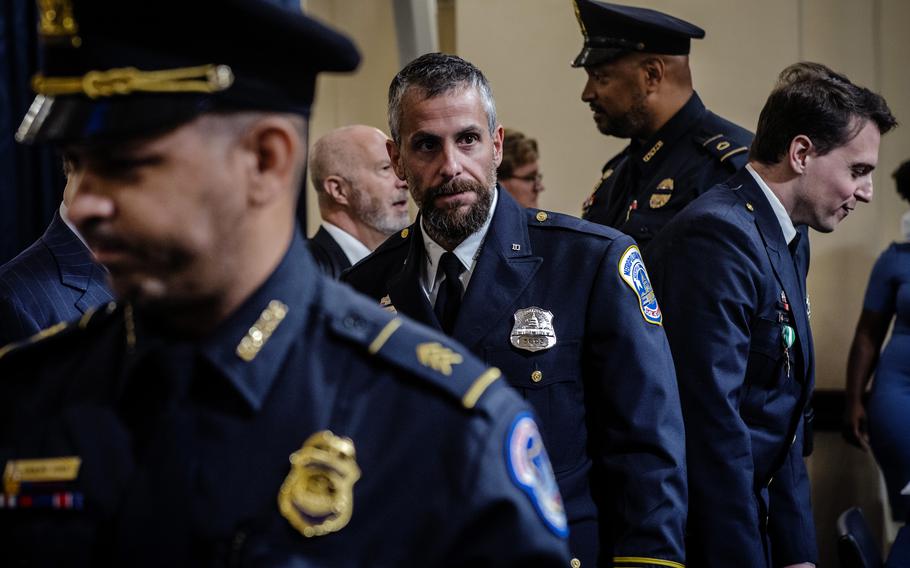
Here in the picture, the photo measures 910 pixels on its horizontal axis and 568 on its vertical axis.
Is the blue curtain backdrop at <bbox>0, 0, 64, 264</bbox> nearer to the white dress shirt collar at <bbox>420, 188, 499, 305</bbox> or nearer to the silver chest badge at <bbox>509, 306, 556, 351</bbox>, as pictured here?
the white dress shirt collar at <bbox>420, 188, 499, 305</bbox>

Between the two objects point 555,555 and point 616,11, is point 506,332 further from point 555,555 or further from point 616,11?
point 616,11

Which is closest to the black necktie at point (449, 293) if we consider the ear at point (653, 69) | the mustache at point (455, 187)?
the mustache at point (455, 187)

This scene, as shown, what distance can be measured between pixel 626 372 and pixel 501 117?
3.33 meters

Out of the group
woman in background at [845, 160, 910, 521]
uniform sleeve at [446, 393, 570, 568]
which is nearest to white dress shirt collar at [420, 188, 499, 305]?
uniform sleeve at [446, 393, 570, 568]

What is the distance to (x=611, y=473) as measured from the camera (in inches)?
78.8

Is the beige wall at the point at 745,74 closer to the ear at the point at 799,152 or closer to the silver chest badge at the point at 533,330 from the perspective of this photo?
the ear at the point at 799,152

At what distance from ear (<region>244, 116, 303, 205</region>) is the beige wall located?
161 inches

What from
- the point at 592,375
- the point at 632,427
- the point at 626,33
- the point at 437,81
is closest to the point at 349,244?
the point at 626,33

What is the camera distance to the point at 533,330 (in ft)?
6.69

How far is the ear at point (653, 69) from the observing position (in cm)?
356

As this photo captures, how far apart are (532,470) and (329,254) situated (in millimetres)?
2308

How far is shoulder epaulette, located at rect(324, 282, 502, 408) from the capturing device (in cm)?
113

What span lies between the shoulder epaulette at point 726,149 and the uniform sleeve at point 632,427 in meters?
1.33

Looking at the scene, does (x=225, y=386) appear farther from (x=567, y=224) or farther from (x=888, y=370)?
(x=888, y=370)
